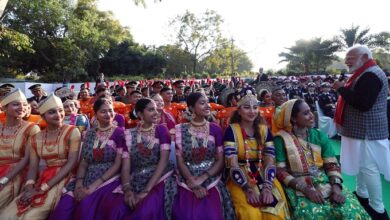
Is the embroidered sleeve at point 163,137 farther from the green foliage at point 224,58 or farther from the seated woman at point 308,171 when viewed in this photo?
the green foliage at point 224,58

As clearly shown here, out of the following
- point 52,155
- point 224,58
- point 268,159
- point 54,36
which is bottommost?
point 268,159

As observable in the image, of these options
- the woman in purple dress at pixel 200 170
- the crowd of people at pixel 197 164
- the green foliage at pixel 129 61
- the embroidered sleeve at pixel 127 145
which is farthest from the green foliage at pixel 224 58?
the embroidered sleeve at pixel 127 145

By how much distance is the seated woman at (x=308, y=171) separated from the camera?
9.00 ft

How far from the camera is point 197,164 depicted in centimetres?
313

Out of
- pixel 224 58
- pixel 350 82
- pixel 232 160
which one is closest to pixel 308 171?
pixel 232 160

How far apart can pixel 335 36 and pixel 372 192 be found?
32618 mm

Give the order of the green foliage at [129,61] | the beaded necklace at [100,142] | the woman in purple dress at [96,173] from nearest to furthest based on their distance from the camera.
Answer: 1. the woman in purple dress at [96,173]
2. the beaded necklace at [100,142]
3. the green foliage at [129,61]

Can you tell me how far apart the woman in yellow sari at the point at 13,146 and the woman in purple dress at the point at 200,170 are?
1.56 metres

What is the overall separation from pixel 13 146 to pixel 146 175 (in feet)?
4.58

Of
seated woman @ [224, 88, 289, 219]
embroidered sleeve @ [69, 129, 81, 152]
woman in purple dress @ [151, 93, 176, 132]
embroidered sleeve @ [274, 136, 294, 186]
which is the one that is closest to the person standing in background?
embroidered sleeve @ [274, 136, 294, 186]

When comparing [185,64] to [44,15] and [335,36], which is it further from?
[44,15]

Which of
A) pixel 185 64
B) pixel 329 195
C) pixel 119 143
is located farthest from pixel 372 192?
pixel 185 64

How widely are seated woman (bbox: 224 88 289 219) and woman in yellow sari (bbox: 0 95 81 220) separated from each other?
1512mm

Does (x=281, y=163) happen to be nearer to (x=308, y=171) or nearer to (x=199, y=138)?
(x=308, y=171)
